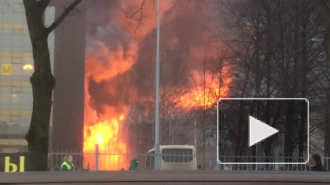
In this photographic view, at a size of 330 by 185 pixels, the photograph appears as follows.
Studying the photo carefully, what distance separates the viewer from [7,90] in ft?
91.9

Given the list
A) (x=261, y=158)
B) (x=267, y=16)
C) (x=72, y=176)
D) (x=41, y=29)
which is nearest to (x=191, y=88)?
(x=267, y=16)

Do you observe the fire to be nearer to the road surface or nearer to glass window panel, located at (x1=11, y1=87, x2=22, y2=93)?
glass window panel, located at (x1=11, y1=87, x2=22, y2=93)

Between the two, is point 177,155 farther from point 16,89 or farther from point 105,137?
point 16,89

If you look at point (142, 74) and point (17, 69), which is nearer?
point (142, 74)

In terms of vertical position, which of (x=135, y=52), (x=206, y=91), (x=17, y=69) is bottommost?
(x=206, y=91)

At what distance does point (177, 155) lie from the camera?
16.9 metres

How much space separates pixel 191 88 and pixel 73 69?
21.4 feet

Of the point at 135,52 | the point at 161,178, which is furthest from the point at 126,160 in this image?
the point at 161,178

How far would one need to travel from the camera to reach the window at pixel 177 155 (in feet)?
52.9

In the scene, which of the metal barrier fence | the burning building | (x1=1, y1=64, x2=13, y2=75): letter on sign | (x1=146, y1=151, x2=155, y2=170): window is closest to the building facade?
(x1=1, y1=64, x2=13, y2=75): letter on sign

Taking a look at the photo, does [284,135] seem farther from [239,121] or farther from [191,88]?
[191,88]

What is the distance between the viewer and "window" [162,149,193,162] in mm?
16109

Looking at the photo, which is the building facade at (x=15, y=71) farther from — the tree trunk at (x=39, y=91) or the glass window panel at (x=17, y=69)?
the tree trunk at (x=39, y=91)
